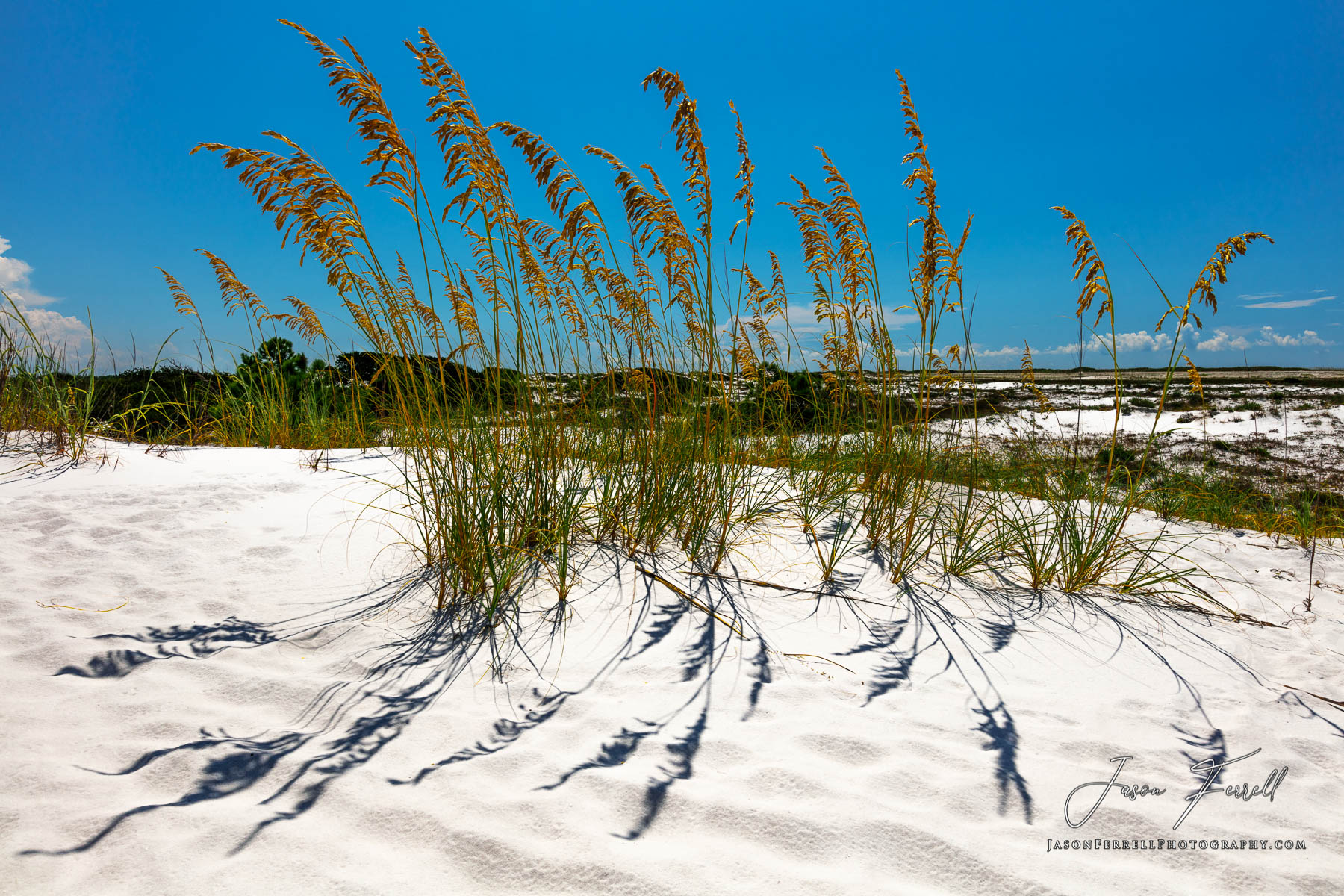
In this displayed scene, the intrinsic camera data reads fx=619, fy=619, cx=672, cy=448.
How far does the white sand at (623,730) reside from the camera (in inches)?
46.7

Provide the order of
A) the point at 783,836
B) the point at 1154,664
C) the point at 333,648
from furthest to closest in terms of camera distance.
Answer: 1. the point at 1154,664
2. the point at 333,648
3. the point at 783,836

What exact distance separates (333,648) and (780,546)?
181cm

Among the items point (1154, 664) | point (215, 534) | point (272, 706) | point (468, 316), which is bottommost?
point (1154, 664)

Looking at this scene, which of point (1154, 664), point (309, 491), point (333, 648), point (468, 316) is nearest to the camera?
point (333, 648)

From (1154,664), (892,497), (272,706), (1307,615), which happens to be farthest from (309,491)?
(1307,615)

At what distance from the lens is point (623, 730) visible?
1.58 meters

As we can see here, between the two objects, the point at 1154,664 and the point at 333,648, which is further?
the point at 1154,664

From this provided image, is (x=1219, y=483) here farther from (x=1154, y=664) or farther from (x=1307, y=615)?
(x=1154, y=664)

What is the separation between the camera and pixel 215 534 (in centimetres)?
267

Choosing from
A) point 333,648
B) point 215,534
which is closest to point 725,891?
point 333,648

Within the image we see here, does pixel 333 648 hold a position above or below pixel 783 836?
above

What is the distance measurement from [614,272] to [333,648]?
1769 millimetres

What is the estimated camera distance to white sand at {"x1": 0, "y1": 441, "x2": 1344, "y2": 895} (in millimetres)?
1186

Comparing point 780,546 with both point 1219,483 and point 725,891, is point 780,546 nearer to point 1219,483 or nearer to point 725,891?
point 725,891
